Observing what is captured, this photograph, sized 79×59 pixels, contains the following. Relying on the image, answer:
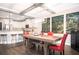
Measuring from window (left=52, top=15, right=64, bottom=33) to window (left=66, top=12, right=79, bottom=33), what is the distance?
5.8 inches

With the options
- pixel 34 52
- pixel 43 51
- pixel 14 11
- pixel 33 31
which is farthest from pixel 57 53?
pixel 14 11

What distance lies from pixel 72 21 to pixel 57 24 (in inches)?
12.8

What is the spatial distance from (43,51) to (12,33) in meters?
0.78

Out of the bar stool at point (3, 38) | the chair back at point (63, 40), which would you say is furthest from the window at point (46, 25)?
the bar stool at point (3, 38)

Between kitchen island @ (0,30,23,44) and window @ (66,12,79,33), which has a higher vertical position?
window @ (66,12,79,33)

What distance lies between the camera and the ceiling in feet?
8.93

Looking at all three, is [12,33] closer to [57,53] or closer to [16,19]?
[16,19]

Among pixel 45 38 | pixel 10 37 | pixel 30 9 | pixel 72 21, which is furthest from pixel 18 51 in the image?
pixel 72 21

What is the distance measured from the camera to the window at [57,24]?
2.76m

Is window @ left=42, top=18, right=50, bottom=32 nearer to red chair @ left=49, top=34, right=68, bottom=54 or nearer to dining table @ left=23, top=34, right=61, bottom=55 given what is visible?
dining table @ left=23, top=34, right=61, bottom=55

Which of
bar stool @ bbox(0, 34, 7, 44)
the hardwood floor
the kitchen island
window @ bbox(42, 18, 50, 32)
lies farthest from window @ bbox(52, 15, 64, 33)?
bar stool @ bbox(0, 34, 7, 44)

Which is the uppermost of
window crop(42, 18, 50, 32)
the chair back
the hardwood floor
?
window crop(42, 18, 50, 32)

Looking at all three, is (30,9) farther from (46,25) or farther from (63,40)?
(63,40)

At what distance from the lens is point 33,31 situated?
281 centimetres
